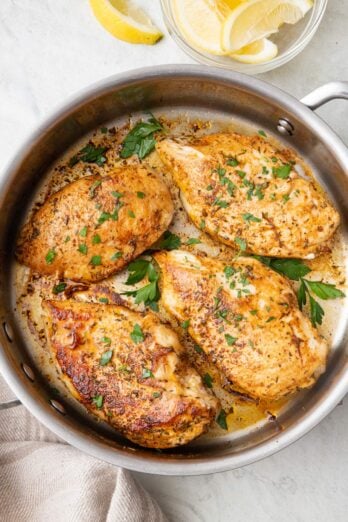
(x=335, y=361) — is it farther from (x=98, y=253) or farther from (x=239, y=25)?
(x=239, y=25)

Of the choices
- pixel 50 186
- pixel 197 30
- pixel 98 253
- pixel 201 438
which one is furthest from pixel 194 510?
pixel 197 30

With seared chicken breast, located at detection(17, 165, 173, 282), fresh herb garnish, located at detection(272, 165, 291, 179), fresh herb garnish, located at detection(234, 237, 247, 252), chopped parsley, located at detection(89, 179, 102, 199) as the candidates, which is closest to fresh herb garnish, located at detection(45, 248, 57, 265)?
seared chicken breast, located at detection(17, 165, 173, 282)

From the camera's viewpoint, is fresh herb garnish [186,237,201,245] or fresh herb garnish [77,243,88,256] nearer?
fresh herb garnish [77,243,88,256]

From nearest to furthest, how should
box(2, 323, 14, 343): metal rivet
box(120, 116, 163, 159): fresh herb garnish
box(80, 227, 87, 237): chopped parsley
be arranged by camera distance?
box(80, 227, 87, 237): chopped parsley, box(2, 323, 14, 343): metal rivet, box(120, 116, 163, 159): fresh herb garnish

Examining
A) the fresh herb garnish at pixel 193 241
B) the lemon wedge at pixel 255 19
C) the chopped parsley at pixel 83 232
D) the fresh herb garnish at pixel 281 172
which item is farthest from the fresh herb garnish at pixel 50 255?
Result: the lemon wedge at pixel 255 19

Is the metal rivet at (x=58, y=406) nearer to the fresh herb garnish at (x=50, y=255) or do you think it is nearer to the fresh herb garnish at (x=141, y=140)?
the fresh herb garnish at (x=50, y=255)

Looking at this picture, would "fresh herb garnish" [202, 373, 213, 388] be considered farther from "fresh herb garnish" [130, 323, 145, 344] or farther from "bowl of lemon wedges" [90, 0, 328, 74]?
"bowl of lemon wedges" [90, 0, 328, 74]

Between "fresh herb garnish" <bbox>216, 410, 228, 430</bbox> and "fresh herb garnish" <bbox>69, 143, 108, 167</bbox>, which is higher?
"fresh herb garnish" <bbox>69, 143, 108, 167</bbox>
